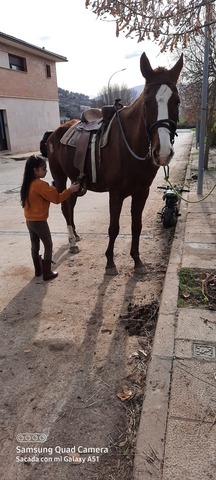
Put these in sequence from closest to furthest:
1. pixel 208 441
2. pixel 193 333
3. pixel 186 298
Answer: pixel 208 441
pixel 193 333
pixel 186 298

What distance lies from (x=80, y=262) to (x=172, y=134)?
2213 millimetres

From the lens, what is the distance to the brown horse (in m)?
3.05

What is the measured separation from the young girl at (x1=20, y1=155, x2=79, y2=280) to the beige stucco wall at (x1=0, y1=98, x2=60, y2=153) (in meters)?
21.5

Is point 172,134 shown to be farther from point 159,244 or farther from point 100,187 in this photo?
point 159,244

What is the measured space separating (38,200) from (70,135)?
3.99 ft

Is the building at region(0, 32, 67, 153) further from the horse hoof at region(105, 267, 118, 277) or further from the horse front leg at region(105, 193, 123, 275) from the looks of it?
the horse hoof at region(105, 267, 118, 277)

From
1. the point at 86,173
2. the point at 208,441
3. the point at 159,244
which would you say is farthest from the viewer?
the point at 159,244

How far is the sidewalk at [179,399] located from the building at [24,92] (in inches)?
914

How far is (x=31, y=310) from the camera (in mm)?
3541

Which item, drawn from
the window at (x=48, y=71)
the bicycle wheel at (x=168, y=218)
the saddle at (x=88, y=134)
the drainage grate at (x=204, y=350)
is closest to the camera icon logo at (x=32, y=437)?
the drainage grate at (x=204, y=350)

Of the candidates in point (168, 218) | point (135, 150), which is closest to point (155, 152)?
point (135, 150)

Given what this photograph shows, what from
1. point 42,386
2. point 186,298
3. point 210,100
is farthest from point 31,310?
point 210,100

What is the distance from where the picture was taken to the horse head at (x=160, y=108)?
297 cm

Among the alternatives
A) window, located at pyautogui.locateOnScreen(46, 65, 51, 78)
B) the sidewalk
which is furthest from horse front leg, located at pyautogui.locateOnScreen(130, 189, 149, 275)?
window, located at pyautogui.locateOnScreen(46, 65, 51, 78)
